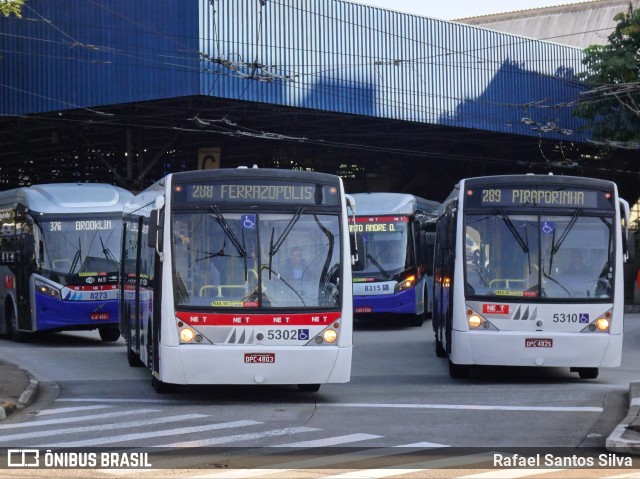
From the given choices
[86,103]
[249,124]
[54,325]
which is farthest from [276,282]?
[249,124]

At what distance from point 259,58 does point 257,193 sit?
2258 cm

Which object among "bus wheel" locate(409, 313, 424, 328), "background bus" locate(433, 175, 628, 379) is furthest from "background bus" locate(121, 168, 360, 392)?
"bus wheel" locate(409, 313, 424, 328)

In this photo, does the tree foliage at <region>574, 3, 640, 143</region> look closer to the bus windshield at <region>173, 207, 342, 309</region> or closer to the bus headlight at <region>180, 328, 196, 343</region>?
the bus windshield at <region>173, 207, 342, 309</region>

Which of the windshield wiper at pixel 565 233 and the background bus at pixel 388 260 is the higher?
the windshield wiper at pixel 565 233

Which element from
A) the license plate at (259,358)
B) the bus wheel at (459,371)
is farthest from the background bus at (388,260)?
the license plate at (259,358)

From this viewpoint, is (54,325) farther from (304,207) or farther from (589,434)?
(589,434)

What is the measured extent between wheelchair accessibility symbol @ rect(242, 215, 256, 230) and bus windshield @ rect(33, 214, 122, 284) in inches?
382

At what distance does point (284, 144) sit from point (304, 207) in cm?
3298

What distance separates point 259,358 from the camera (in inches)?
562

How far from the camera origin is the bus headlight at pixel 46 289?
2374 cm

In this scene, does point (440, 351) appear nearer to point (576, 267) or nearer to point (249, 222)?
point (576, 267)

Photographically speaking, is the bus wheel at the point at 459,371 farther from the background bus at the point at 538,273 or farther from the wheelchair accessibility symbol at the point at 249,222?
the wheelchair accessibility symbol at the point at 249,222

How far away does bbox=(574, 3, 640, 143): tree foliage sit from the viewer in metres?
41.0

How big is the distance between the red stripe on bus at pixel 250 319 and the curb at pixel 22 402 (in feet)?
7.26
